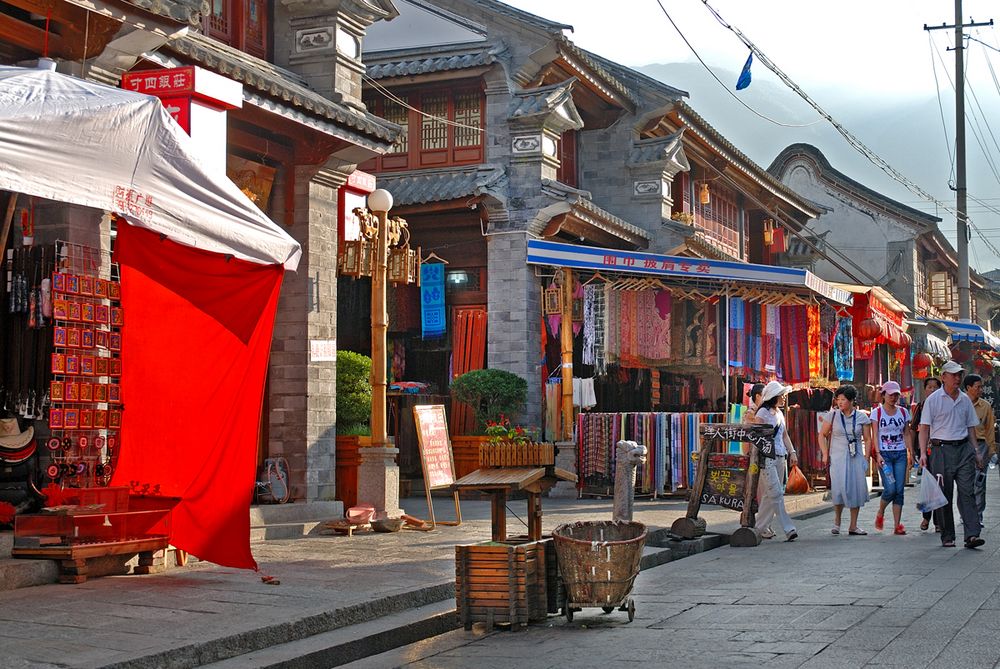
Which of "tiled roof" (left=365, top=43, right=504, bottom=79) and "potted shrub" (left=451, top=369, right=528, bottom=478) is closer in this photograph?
"potted shrub" (left=451, top=369, right=528, bottom=478)

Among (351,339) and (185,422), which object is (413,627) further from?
(351,339)

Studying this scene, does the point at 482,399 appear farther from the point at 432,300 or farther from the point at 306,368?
the point at 306,368

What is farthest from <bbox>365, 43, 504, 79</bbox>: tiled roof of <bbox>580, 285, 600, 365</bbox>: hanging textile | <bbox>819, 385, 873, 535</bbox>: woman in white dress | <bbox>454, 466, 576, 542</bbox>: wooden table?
<bbox>454, 466, 576, 542</bbox>: wooden table

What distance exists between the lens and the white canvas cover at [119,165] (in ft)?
24.6

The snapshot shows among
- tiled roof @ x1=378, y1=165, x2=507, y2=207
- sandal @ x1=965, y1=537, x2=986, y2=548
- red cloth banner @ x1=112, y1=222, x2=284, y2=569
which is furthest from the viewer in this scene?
tiled roof @ x1=378, y1=165, x2=507, y2=207

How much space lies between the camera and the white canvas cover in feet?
24.6

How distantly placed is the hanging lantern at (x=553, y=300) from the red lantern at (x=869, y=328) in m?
6.59

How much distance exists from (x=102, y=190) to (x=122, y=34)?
8.74 feet

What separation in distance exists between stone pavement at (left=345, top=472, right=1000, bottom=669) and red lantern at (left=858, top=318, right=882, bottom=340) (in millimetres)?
11240

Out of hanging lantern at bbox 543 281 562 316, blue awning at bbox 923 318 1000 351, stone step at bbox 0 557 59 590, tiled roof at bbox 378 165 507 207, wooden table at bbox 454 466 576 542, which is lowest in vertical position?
stone step at bbox 0 557 59 590

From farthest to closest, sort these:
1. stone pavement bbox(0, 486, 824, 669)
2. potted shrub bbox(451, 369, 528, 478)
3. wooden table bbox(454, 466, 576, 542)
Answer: potted shrub bbox(451, 369, 528, 478), wooden table bbox(454, 466, 576, 542), stone pavement bbox(0, 486, 824, 669)

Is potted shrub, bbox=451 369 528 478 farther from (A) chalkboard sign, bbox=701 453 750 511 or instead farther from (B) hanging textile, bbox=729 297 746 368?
(A) chalkboard sign, bbox=701 453 750 511

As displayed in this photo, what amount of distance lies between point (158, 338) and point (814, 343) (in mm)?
15655

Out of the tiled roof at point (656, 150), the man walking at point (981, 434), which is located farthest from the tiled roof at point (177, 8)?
the tiled roof at point (656, 150)
